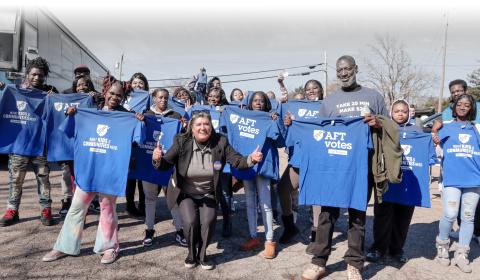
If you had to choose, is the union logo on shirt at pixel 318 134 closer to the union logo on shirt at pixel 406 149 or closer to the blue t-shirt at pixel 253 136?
the blue t-shirt at pixel 253 136

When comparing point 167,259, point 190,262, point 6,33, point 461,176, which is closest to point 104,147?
point 167,259

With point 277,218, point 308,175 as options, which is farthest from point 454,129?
point 277,218

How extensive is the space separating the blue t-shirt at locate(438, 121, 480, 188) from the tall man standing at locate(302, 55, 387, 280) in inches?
45.5

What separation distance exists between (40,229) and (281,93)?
4.10 meters

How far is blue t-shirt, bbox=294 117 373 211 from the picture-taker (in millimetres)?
3887

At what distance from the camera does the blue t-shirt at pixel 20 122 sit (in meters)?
5.04

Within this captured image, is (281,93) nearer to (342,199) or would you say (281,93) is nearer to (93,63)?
(342,199)

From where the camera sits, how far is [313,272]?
12.9ft

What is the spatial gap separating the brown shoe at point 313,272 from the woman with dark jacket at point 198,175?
1021 millimetres

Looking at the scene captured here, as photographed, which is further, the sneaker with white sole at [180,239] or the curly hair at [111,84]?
the sneaker with white sole at [180,239]

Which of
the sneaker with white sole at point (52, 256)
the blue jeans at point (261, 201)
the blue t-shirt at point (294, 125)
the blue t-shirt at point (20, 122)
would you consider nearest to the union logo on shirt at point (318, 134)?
the blue t-shirt at point (294, 125)

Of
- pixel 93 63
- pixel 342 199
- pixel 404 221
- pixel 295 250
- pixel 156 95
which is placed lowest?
pixel 295 250

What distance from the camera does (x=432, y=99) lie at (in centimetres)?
4925

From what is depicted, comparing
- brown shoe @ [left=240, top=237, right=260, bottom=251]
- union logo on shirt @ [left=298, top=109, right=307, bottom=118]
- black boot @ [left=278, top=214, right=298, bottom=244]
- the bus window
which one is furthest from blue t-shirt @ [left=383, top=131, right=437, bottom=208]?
the bus window
